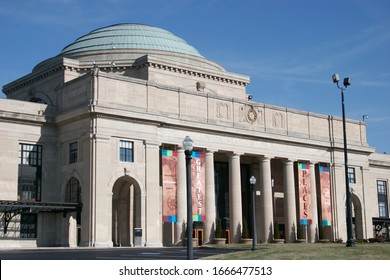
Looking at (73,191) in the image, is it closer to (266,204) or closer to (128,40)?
(266,204)

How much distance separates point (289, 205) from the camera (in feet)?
247

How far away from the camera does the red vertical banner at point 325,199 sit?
7888 centimetres

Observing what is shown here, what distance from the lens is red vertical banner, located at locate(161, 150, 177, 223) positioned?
6372 cm

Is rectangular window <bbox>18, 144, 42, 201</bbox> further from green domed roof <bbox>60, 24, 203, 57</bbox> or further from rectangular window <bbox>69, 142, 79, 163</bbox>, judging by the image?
green domed roof <bbox>60, 24, 203, 57</bbox>

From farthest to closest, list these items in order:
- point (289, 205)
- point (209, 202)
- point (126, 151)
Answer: point (289, 205) → point (209, 202) → point (126, 151)

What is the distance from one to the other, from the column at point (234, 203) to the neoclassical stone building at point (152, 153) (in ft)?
0.43

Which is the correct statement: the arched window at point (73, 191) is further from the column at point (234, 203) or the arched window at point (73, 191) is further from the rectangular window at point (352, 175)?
the rectangular window at point (352, 175)

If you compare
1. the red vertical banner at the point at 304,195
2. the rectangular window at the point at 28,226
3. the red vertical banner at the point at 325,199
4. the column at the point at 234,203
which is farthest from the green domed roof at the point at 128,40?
the rectangular window at the point at 28,226

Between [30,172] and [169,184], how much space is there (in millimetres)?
13707

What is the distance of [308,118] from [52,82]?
31.7 meters

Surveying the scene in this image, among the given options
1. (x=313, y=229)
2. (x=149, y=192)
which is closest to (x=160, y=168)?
(x=149, y=192)

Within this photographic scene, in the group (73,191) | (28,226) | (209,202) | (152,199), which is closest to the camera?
(28,226)

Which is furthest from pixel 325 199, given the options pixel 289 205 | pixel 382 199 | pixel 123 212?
pixel 123 212

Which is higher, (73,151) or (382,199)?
(73,151)
